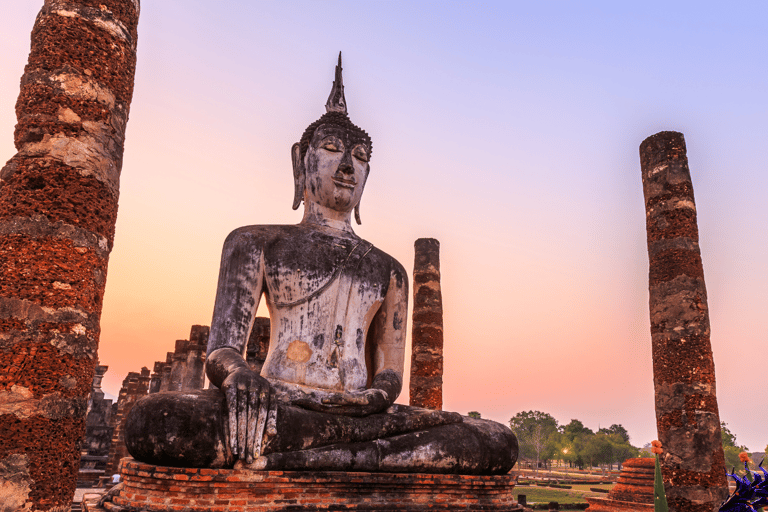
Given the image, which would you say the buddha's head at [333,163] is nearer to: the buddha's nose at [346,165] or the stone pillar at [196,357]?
the buddha's nose at [346,165]

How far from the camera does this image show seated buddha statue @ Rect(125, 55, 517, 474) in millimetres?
3607

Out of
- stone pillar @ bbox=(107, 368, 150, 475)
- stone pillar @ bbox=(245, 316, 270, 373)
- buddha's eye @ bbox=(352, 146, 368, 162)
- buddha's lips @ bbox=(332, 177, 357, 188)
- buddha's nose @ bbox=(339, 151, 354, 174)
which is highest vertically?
buddha's eye @ bbox=(352, 146, 368, 162)

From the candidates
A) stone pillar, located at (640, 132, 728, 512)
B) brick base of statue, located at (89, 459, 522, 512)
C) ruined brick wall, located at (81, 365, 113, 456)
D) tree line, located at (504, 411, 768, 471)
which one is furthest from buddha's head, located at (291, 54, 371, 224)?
tree line, located at (504, 411, 768, 471)

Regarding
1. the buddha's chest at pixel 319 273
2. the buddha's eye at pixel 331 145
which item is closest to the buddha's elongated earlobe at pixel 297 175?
the buddha's eye at pixel 331 145

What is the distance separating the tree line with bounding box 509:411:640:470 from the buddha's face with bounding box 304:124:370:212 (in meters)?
42.5

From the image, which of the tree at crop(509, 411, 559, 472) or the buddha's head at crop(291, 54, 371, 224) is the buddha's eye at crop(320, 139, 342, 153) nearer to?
the buddha's head at crop(291, 54, 371, 224)

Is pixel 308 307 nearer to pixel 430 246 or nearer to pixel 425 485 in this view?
pixel 425 485

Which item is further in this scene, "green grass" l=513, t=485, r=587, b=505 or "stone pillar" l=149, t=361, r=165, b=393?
"stone pillar" l=149, t=361, r=165, b=393

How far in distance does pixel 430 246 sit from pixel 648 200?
5.81 metres

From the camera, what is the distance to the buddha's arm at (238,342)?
11.9 ft

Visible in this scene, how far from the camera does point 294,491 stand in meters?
3.61

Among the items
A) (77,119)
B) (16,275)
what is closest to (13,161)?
(77,119)

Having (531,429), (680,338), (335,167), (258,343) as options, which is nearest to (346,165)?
(335,167)

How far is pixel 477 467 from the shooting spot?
13.9ft
